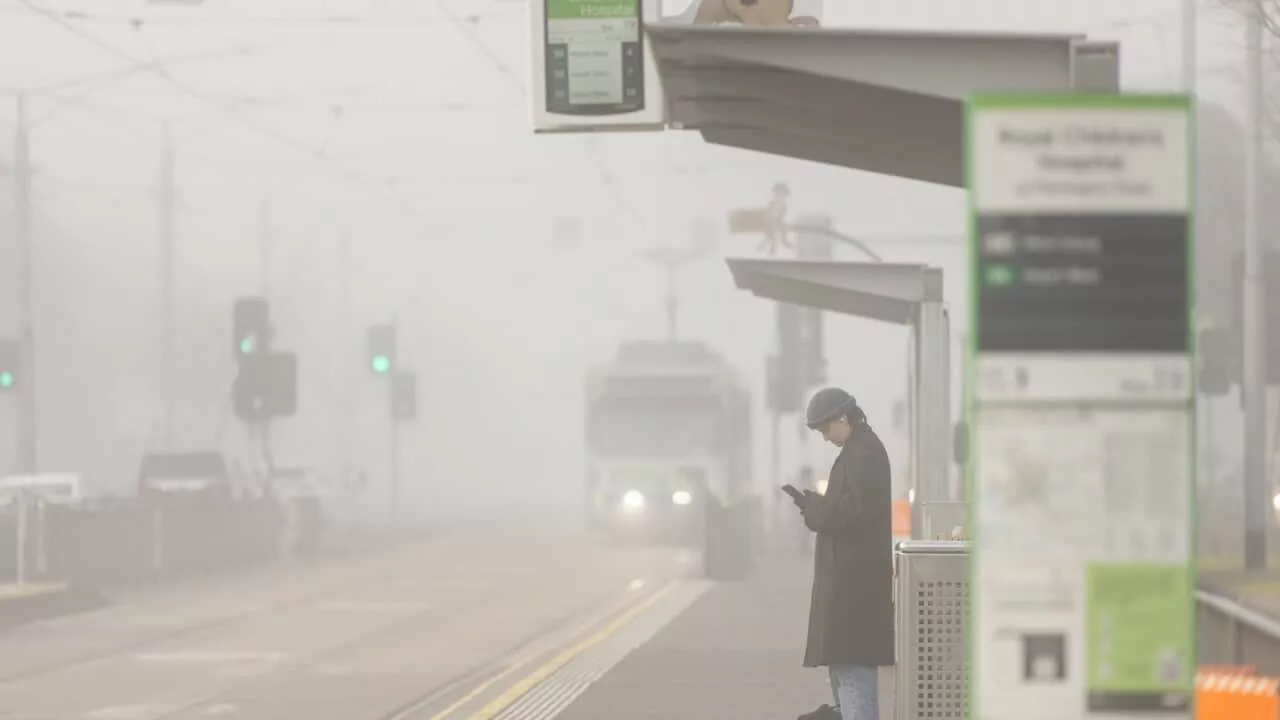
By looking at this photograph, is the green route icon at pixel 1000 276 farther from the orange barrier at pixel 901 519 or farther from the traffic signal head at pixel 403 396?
the traffic signal head at pixel 403 396

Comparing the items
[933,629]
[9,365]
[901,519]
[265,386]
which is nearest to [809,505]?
[933,629]

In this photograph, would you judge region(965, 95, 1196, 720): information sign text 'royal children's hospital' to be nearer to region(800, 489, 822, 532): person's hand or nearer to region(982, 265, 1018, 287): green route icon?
region(982, 265, 1018, 287): green route icon

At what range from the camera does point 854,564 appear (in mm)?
11258

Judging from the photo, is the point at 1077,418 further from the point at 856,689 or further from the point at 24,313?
the point at 24,313

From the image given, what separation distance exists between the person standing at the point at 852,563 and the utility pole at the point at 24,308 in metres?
33.1

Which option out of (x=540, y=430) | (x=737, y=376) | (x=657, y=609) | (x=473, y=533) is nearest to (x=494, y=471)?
(x=540, y=430)

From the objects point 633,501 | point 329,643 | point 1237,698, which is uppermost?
point 1237,698

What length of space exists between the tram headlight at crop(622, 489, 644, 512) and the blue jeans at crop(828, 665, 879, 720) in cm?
3338

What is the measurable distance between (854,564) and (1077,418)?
4499 mm

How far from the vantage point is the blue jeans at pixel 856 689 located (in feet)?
37.0

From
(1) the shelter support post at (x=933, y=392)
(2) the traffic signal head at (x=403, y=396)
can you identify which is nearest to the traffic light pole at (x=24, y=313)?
(2) the traffic signal head at (x=403, y=396)

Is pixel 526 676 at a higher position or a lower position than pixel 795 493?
lower

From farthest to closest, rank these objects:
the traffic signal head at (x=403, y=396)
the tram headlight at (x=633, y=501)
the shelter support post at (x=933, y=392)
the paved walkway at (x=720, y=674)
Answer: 1. the traffic signal head at (x=403, y=396)
2. the tram headlight at (x=633, y=501)
3. the paved walkway at (x=720, y=674)
4. the shelter support post at (x=933, y=392)

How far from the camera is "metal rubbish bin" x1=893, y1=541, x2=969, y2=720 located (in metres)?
10.9
